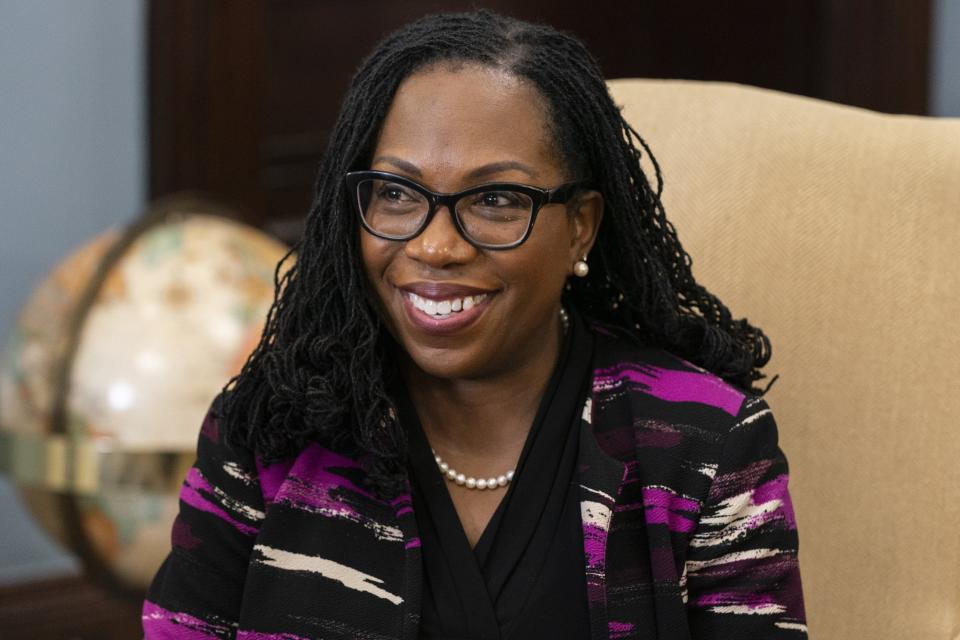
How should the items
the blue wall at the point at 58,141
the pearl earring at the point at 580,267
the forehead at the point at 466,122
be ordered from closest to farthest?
the forehead at the point at 466,122 < the pearl earring at the point at 580,267 < the blue wall at the point at 58,141

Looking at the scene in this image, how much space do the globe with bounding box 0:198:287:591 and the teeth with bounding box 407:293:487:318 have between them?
80cm

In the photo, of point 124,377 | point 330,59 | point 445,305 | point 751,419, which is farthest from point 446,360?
point 330,59

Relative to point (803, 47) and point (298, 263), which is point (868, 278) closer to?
point (298, 263)

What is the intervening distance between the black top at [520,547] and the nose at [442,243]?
0.18 meters

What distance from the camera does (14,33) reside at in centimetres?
248

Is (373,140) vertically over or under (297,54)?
under

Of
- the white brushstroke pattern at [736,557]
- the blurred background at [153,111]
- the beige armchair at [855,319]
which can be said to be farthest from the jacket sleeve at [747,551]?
the blurred background at [153,111]

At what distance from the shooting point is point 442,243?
110cm

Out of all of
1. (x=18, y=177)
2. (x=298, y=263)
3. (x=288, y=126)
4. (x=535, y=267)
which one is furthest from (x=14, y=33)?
(x=535, y=267)

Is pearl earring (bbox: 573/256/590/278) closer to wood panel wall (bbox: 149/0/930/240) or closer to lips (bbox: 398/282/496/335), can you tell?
lips (bbox: 398/282/496/335)

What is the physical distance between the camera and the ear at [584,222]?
118 cm

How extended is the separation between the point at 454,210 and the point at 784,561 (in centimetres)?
39

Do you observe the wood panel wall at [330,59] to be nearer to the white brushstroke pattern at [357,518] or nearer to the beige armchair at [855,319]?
the beige armchair at [855,319]

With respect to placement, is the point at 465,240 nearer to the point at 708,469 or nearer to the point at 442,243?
the point at 442,243
